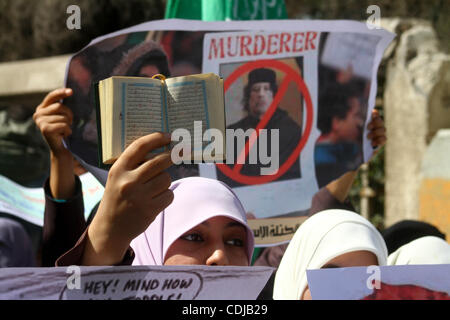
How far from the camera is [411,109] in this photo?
4.49 metres

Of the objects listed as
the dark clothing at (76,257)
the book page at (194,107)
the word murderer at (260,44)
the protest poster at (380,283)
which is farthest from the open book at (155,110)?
the word murderer at (260,44)

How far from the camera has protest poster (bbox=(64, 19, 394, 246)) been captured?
7.48 ft

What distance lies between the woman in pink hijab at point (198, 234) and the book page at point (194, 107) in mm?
360

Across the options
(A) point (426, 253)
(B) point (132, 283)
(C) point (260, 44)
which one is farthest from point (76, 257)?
(C) point (260, 44)

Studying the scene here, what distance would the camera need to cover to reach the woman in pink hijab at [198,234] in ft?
5.18

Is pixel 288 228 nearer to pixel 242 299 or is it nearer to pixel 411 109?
pixel 242 299

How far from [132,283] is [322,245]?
27.8 inches

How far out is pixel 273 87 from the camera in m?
2.46

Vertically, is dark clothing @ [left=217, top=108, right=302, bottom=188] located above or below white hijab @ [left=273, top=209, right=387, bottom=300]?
above

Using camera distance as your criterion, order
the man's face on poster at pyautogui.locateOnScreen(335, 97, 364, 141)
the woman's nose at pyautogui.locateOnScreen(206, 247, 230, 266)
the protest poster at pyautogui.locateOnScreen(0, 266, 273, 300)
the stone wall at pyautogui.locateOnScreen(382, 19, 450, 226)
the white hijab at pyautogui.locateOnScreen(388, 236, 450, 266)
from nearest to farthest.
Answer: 1. the protest poster at pyautogui.locateOnScreen(0, 266, 273, 300)
2. the woman's nose at pyautogui.locateOnScreen(206, 247, 230, 266)
3. the white hijab at pyautogui.locateOnScreen(388, 236, 450, 266)
4. the man's face on poster at pyautogui.locateOnScreen(335, 97, 364, 141)
5. the stone wall at pyautogui.locateOnScreen(382, 19, 450, 226)

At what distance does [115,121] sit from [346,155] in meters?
1.42

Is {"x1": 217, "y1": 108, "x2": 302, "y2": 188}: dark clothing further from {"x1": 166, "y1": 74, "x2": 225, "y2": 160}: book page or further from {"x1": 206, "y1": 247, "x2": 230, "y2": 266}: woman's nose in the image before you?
{"x1": 166, "y1": 74, "x2": 225, "y2": 160}: book page

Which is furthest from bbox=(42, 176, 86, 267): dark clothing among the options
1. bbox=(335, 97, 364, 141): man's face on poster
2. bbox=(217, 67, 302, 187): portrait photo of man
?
bbox=(335, 97, 364, 141): man's face on poster

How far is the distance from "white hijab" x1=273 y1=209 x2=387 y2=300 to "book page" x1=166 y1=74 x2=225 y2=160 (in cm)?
54
